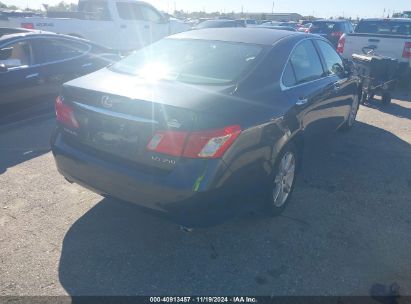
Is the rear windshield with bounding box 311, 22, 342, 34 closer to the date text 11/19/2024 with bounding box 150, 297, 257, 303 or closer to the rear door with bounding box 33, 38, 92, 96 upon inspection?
the rear door with bounding box 33, 38, 92, 96

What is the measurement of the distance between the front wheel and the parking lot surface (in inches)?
6.1

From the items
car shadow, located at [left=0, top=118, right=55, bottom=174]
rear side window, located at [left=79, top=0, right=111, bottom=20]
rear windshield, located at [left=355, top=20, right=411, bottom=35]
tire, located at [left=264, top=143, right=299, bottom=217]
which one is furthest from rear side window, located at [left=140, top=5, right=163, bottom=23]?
tire, located at [left=264, top=143, right=299, bottom=217]

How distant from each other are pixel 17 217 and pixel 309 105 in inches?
121

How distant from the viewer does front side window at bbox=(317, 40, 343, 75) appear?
4762 mm

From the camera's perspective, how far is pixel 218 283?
283cm

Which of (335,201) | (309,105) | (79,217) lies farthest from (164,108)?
(335,201)

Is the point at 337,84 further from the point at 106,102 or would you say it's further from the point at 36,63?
the point at 36,63

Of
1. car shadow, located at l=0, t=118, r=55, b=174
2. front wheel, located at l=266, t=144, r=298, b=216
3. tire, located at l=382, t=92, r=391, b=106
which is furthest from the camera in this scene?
tire, located at l=382, t=92, r=391, b=106

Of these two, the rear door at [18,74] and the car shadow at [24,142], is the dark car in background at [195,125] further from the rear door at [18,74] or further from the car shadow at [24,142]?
the rear door at [18,74]

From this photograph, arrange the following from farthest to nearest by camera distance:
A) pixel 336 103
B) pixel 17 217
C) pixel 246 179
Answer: pixel 336 103 < pixel 17 217 < pixel 246 179

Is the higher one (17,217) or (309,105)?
(309,105)

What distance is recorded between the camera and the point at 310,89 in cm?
399

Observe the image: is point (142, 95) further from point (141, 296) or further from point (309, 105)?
point (309, 105)

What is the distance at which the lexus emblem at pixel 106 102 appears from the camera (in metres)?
2.86
